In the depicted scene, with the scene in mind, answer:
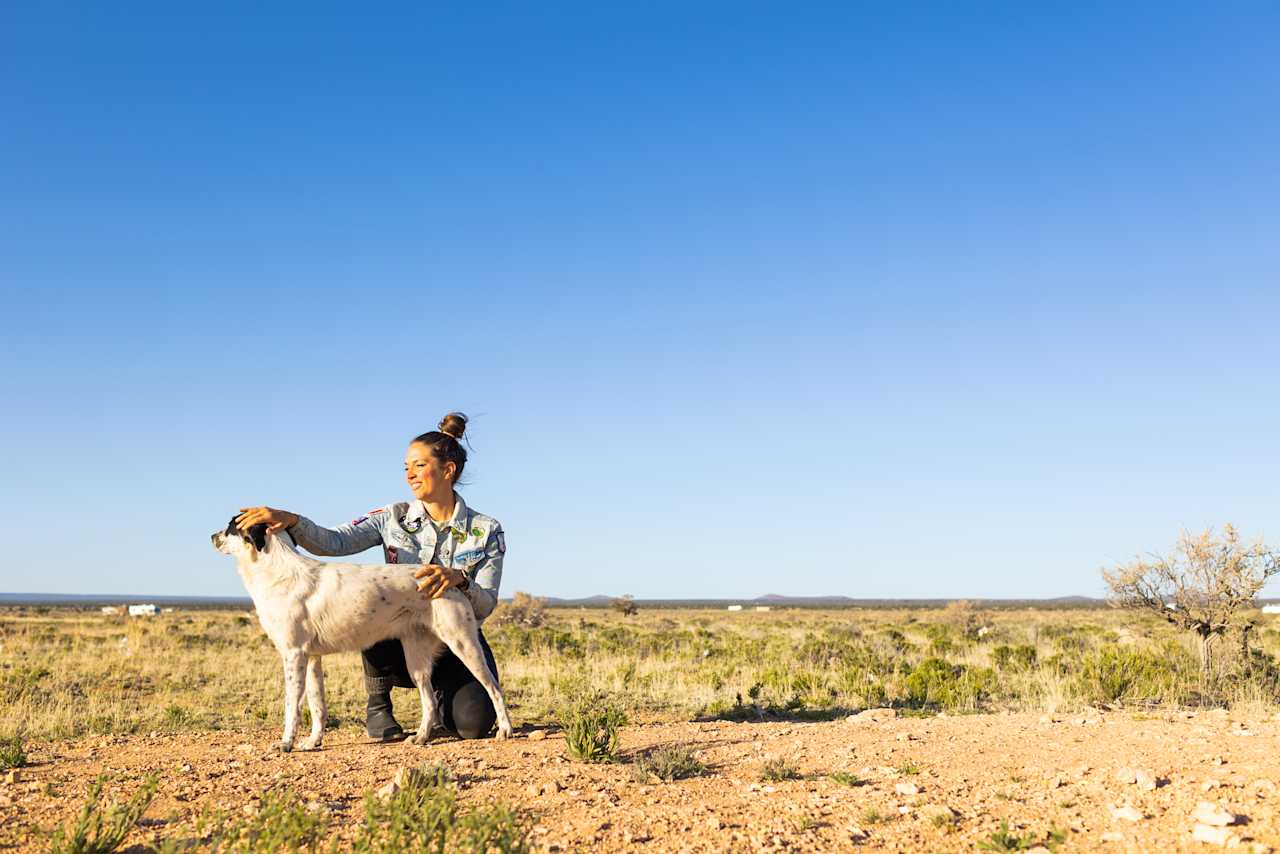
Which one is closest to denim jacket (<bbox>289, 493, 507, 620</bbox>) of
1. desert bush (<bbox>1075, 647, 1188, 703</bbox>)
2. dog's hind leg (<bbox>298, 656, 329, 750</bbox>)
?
dog's hind leg (<bbox>298, 656, 329, 750</bbox>)

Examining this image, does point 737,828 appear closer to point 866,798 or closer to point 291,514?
point 866,798

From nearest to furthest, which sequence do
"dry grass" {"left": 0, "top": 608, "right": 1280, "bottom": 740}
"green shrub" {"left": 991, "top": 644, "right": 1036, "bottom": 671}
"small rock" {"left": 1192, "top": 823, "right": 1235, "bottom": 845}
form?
"small rock" {"left": 1192, "top": 823, "right": 1235, "bottom": 845} < "dry grass" {"left": 0, "top": 608, "right": 1280, "bottom": 740} < "green shrub" {"left": 991, "top": 644, "right": 1036, "bottom": 671}

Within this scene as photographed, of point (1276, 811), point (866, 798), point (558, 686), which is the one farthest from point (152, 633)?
point (1276, 811)

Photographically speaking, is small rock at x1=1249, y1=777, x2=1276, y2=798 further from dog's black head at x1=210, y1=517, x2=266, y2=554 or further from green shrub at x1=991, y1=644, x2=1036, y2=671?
green shrub at x1=991, y1=644, x2=1036, y2=671

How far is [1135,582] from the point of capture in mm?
14055

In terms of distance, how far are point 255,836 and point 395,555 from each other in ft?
11.4

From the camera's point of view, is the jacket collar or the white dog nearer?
the white dog

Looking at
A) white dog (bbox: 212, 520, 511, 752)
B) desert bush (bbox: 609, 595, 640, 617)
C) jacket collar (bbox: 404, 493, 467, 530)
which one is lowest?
desert bush (bbox: 609, 595, 640, 617)

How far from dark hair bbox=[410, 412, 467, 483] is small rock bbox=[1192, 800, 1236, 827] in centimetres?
513

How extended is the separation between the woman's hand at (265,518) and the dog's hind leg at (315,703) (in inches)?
37.1

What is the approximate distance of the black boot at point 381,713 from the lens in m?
7.45

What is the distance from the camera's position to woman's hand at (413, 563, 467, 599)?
6762mm

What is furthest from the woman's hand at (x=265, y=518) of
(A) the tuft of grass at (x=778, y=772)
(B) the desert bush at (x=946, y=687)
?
(B) the desert bush at (x=946, y=687)

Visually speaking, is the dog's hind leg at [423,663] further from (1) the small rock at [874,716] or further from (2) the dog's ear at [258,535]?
(1) the small rock at [874,716]
